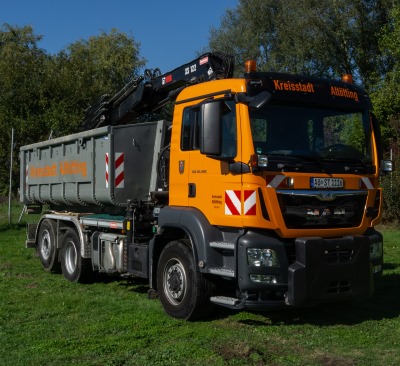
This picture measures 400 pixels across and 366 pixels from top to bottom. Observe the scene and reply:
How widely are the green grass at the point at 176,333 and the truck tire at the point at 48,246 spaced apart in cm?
186

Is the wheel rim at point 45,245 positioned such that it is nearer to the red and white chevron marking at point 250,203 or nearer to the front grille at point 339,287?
the red and white chevron marking at point 250,203

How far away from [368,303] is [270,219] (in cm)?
292

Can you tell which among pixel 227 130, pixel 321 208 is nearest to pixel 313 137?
pixel 321 208

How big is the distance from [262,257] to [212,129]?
1.55 metres

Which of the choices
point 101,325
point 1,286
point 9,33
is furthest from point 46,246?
point 9,33

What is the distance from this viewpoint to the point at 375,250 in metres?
7.63

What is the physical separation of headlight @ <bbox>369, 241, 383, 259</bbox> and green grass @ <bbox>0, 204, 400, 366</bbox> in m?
0.84

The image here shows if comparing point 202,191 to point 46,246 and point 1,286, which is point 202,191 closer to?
point 1,286

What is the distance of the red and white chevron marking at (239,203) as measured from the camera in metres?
6.73

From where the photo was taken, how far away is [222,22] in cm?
3594

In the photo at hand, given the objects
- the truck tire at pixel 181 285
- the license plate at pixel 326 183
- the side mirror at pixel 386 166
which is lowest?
the truck tire at pixel 181 285

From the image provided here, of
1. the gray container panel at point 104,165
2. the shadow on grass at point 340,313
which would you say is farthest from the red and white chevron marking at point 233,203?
the gray container panel at point 104,165

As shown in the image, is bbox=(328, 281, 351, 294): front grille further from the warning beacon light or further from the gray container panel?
the gray container panel

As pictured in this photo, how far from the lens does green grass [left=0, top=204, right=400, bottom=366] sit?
6129 mm
